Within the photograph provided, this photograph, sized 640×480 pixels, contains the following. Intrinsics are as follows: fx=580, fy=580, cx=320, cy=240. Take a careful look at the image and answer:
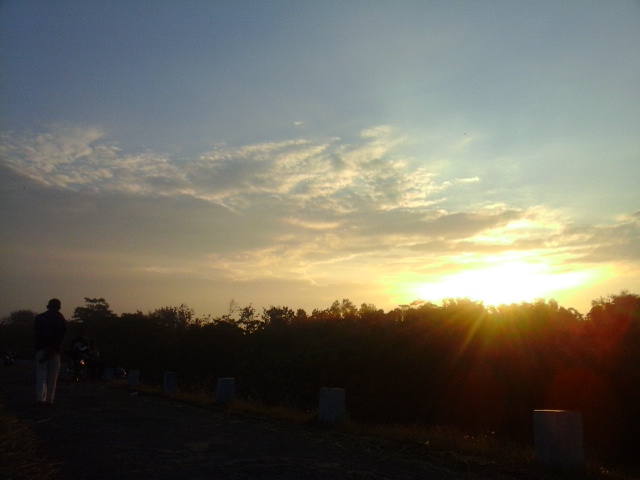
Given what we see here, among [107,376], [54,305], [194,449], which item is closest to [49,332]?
[54,305]

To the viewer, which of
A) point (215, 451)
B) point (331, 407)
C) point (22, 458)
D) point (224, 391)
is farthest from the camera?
point (224, 391)

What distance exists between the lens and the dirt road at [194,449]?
20.7 ft

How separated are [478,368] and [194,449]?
608 inches

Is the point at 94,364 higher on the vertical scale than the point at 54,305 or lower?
lower

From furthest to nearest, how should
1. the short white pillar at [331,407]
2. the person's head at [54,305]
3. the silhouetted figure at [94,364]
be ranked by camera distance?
the silhouetted figure at [94,364], the person's head at [54,305], the short white pillar at [331,407]

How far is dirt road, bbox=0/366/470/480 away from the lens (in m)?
6.31

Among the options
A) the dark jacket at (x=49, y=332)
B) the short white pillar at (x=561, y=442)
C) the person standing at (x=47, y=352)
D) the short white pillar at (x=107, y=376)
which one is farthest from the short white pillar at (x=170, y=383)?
the short white pillar at (x=561, y=442)

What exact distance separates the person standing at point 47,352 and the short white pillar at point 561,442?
30.7 feet

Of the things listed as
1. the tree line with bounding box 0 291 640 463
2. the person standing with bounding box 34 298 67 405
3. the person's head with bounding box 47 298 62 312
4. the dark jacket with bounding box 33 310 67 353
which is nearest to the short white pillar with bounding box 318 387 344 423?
the tree line with bounding box 0 291 640 463

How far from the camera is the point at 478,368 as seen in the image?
830 inches

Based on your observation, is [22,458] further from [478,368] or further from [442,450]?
[478,368]

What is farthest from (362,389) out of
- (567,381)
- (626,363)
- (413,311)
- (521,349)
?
(626,363)

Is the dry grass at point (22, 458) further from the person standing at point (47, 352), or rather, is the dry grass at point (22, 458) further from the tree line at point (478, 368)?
the tree line at point (478, 368)

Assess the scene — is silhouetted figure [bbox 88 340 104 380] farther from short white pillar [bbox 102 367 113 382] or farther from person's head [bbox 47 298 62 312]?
person's head [bbox 47 298 62 312]
